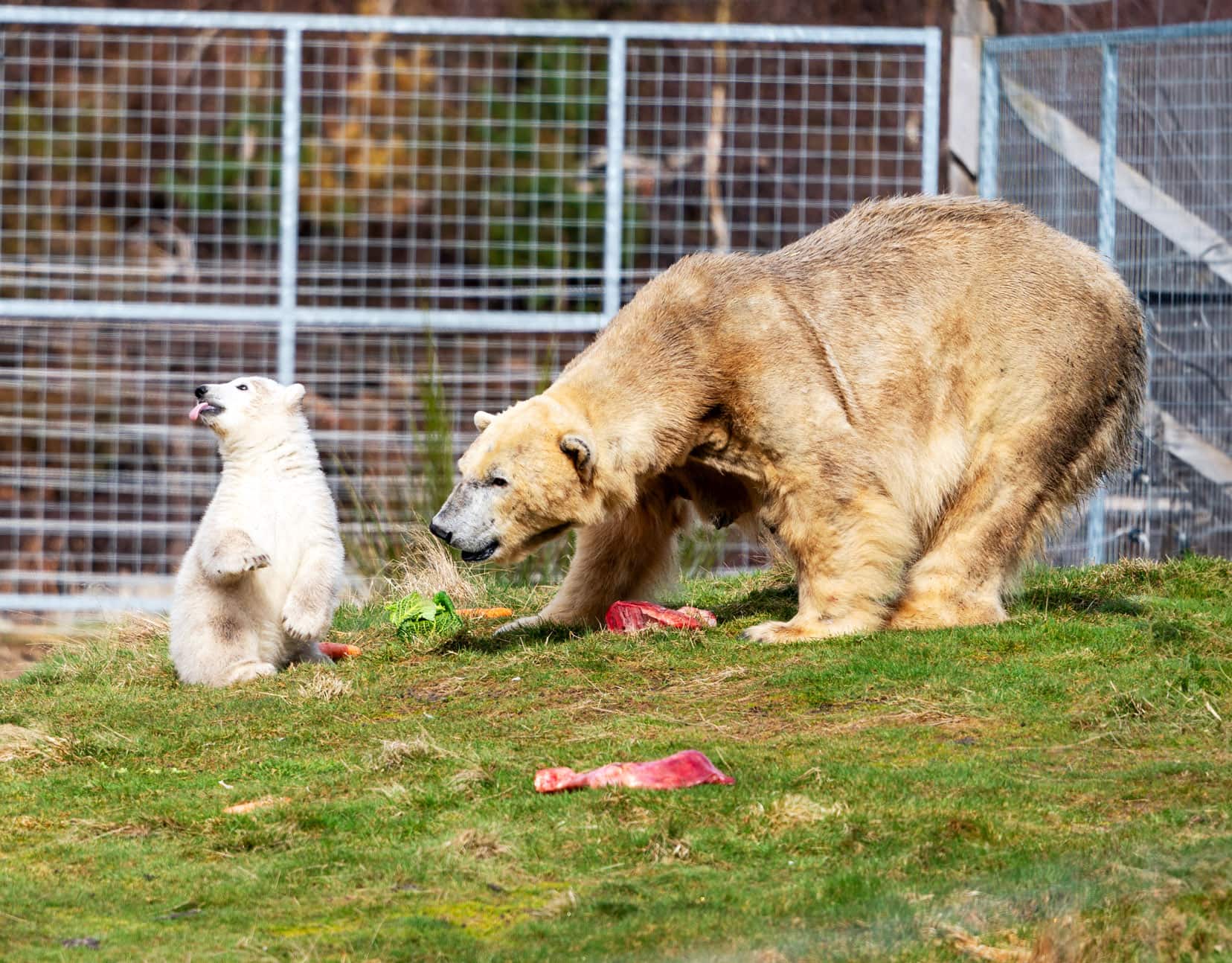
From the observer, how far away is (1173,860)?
12.5ft

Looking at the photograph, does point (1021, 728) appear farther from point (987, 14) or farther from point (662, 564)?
point (987, 14)

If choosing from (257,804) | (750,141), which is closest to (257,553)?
(257,804)

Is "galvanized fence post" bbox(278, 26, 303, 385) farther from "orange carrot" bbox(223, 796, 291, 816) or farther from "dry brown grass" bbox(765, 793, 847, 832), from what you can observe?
"dry brown grass" bbox(765, 793, 847, 832)

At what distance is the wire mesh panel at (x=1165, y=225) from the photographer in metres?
10.4

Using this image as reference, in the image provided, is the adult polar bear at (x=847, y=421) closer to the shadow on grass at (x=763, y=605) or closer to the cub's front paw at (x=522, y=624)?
the cub's front paw at (x=522, y=624)

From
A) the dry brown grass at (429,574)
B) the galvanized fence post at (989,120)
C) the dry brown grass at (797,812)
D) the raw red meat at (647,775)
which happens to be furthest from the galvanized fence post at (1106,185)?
the dry brown grass at (797,812)

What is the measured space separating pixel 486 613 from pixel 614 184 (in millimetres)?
4161

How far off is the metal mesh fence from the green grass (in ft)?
12.5

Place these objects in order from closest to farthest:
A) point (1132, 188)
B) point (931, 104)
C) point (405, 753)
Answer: point (405, 753) < point (1132, 188) < point (931, 104)

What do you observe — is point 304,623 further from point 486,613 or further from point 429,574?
point 429,574

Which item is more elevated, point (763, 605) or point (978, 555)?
point (978, 555)

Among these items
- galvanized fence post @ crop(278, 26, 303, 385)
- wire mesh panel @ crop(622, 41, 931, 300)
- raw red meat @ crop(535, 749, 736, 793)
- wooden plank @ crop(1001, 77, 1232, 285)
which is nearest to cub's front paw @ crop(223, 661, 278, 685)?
raw red meat @ crop(535, 749, 736, 793)

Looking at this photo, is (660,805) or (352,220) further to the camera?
(352,220)

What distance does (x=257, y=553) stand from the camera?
640 cm
